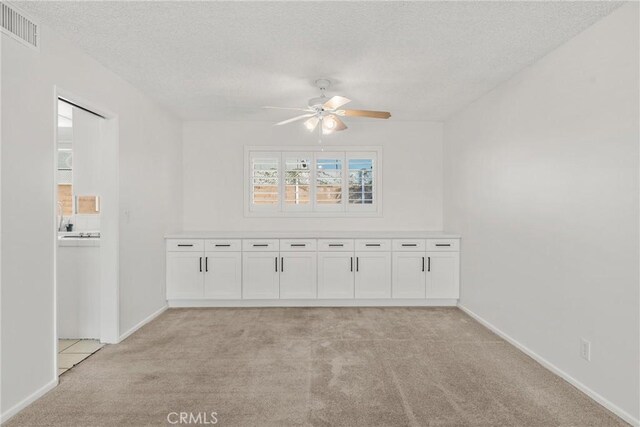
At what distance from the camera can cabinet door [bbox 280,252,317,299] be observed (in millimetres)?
4512

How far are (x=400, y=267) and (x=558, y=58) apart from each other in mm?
2774

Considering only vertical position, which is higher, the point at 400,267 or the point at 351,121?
the point at 351,121

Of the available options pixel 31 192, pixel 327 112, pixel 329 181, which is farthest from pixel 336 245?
pixel 31 192

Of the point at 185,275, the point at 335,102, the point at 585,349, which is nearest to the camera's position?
the point at 585,349

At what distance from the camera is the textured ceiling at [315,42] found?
2.21 m

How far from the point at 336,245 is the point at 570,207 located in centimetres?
261

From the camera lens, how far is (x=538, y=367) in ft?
9.25

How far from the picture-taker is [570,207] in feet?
8.45

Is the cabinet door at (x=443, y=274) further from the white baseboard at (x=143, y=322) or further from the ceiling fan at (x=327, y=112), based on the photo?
the white baseboard at (x=143, y=322)

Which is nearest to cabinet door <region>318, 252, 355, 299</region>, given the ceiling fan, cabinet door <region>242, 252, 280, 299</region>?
cabinet door <region>242, 252, 280, 299</region>

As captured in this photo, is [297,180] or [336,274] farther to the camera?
[297,180]

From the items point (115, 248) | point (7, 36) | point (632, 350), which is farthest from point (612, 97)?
point (115, 248)

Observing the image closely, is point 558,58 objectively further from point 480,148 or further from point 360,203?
point 360,203

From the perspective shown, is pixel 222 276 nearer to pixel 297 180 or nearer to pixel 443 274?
pixel 297 180
